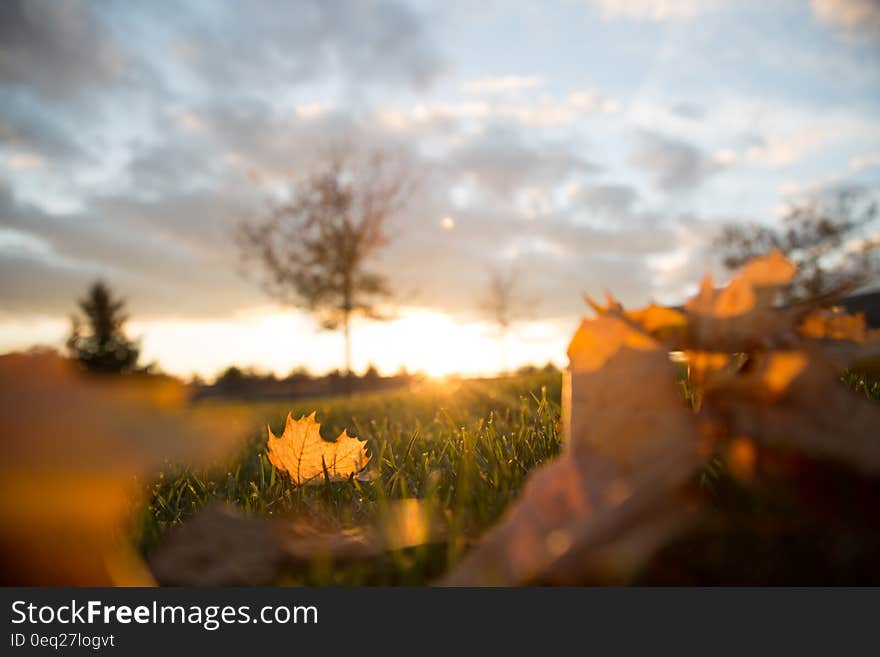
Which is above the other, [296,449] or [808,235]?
[808,235]

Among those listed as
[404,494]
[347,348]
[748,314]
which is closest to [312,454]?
[404,494]

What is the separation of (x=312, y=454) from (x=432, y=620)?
78 centimetres

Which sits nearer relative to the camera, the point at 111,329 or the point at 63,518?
the point at 63,518

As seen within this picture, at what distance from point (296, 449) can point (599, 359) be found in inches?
31.2

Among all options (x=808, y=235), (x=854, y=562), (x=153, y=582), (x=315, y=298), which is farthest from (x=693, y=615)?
(x=808, y=235)

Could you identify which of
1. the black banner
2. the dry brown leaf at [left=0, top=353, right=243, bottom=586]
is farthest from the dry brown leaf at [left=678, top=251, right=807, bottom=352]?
the dry brown leaf at [left=0, top=353, right=243, bottom=586]

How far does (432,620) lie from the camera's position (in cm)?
56

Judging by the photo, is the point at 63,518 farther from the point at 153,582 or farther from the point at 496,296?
the point at 496,296

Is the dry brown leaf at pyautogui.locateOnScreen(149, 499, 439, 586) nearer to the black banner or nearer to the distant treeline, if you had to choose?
the black banner

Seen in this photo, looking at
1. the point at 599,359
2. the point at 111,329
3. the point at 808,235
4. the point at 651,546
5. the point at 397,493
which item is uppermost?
the point at 808,235

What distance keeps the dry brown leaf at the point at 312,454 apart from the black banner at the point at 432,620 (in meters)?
0.62

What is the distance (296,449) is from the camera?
50.6 inches

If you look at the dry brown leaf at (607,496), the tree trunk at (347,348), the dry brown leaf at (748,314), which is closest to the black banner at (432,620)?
the dry brown leaf at (607,496)

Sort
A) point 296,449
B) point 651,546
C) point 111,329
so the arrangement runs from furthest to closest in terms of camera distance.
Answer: point 111,329 → point 296,449 → point 651,546
